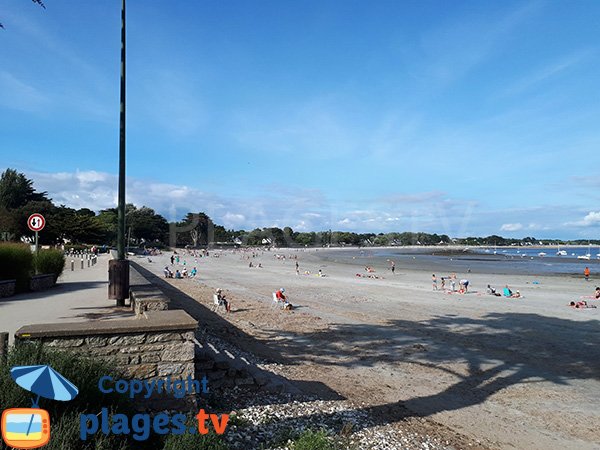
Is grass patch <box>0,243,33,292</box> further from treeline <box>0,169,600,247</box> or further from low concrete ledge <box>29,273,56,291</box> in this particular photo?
treeline <box>0,169,600,247</box>

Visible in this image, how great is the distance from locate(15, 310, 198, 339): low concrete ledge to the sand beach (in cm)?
341

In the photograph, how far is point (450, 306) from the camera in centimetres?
2062

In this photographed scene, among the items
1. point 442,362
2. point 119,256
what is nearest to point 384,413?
point 442,362

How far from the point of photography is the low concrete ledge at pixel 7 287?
13.2m

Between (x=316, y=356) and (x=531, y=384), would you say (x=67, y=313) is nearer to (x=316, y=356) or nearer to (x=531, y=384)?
(x=316, y=356)

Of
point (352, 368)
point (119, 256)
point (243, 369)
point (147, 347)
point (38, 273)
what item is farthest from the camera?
point (38, 273)

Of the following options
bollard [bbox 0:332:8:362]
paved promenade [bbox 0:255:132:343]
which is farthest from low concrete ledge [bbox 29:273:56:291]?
bollard [bbox 0:332:8:362]

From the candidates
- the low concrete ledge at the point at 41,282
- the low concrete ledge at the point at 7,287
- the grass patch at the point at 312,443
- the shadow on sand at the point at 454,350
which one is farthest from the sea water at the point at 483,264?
the grass patch at the point at 312,443

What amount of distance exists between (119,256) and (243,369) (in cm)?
397

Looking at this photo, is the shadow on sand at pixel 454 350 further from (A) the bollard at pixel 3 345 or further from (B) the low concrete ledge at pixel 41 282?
(B) the low concrete ledge at pixel 41 282

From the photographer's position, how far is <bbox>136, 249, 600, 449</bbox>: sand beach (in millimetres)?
6926

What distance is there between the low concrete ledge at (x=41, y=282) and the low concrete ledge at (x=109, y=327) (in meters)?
12.4

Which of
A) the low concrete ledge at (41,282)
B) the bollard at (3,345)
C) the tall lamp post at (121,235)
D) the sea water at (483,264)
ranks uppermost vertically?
the tall lamp post at (121,235)

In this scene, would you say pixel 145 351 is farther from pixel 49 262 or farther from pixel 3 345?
pixel 49 262
